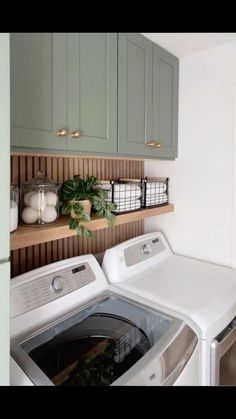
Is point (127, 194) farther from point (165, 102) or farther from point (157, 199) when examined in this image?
point (165, 102)

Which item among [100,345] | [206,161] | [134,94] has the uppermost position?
[134,94]

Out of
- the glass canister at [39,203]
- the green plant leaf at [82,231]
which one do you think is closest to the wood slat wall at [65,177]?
the glass canister at [39,203]

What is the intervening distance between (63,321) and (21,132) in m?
0.76

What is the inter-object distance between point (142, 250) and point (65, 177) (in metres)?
0.66

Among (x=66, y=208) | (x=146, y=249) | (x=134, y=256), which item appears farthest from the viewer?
(x=146, y=249)

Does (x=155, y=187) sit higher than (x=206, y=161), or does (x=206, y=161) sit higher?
(x=206, y=161)

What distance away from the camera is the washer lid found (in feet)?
3.55

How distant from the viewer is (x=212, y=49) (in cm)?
154

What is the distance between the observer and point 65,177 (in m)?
1.37

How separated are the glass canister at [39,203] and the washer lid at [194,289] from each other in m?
0.57

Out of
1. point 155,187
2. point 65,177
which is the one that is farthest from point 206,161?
point 65,177

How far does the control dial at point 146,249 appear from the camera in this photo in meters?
1.58

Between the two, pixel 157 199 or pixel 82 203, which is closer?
pixel 82 203
